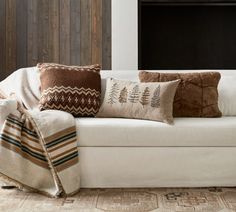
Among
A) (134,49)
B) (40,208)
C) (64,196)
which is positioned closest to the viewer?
(40,208)

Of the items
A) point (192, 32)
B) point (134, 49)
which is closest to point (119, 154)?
point (134, 49)

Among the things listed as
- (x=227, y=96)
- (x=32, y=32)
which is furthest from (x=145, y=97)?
(x=32, y=32)

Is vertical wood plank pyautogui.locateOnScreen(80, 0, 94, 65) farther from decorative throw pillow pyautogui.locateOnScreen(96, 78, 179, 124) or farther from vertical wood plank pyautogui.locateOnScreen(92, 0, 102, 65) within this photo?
decorative throw pillow pyautogui.locateOnScreen(96, 78, 179, 124)

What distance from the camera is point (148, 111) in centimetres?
319

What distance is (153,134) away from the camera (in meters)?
2.99

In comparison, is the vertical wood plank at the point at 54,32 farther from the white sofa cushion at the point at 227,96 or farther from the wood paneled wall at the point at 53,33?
the white sofa cushion at the point at 227,96

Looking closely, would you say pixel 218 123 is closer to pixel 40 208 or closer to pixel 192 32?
pixel 40 208

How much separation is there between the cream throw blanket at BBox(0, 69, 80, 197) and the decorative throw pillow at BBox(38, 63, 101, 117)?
14.5 inches

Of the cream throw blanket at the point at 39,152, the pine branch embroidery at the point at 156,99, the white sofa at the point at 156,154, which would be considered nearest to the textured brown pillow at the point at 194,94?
the pine branch embroidery at the point at 156,99

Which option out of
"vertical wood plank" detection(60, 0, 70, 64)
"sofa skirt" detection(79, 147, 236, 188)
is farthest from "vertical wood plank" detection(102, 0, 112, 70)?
"sofa skirt" detection(79, 147, 236, 188)

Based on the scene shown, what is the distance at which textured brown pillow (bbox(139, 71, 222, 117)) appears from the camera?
3.42m

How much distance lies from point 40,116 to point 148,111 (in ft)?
2.29

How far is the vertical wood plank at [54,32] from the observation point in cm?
527

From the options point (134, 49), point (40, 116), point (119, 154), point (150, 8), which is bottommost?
point (119, 154)
